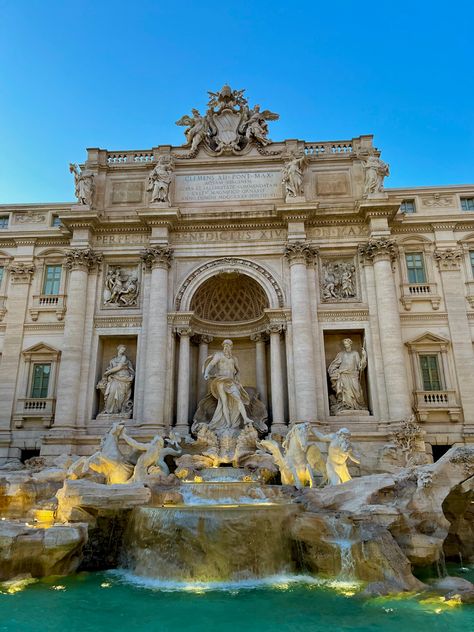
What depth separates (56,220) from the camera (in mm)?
22734

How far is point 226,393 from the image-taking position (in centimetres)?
1833

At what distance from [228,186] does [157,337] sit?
780 centimetres

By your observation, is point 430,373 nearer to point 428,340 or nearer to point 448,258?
point 428,340

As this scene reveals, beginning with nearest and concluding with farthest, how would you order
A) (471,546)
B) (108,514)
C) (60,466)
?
(108,514)
(471,546)
(60,466)

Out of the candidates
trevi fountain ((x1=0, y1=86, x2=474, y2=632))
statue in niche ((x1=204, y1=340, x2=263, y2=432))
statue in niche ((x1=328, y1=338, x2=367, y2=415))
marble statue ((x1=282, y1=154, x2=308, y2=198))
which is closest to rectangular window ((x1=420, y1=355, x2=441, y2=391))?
trevi fountain ((x1=0, y1=86, x2=474, y2=632))

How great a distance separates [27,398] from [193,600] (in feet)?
45.6

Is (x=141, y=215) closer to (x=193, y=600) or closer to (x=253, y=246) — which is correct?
(x=253, y=246)

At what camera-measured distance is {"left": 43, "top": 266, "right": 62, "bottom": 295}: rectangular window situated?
2153 cm

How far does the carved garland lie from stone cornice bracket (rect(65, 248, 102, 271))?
13.4ft

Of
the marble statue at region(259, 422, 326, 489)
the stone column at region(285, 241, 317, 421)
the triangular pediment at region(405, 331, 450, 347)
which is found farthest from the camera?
the triangular pediment at region(405, 331, 450, 347)

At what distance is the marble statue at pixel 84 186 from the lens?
20.8m

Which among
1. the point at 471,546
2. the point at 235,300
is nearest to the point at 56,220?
the point at 235,300

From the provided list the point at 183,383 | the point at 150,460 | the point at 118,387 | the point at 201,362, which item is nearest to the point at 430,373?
the point at 201,362

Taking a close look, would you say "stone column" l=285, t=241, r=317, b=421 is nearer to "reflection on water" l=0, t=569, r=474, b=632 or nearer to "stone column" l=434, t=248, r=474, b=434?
"stone column" l=434, t=248, r=474, b=434
